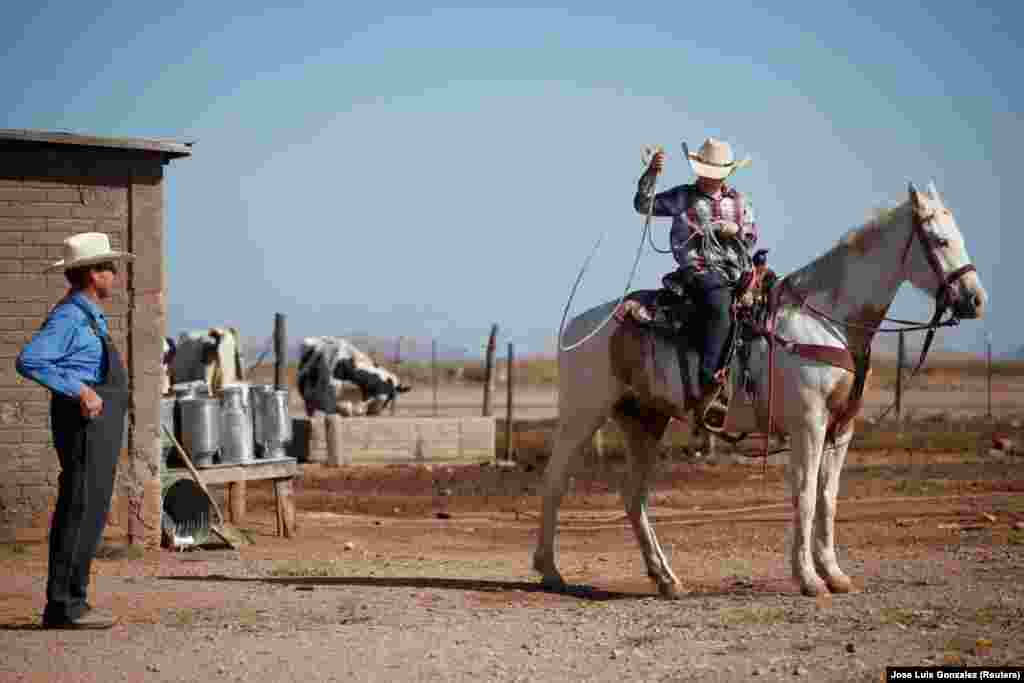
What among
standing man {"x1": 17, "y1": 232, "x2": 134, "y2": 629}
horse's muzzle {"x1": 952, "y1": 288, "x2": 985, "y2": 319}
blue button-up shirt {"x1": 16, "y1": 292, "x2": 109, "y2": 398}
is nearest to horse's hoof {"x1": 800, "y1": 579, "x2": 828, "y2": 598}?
horse's muzzle {"x1": 952, "y1": 288, "x2": 985, "y2": 319}

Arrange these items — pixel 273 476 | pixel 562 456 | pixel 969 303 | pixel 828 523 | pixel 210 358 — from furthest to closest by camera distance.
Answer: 1. pixel 210 358
2. pixel 273 476
3. pixel 562 456
4. pixel 828 523
5. pixel 969 303

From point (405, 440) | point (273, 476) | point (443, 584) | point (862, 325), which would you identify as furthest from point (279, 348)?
point (862, 325)

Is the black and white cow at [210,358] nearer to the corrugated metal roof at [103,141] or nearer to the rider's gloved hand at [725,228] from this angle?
the corrugated metal roof at [103,141]

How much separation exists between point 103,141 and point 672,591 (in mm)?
Answer: 6539

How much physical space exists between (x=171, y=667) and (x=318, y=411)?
77.4ft

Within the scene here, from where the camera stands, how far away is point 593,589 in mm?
11297

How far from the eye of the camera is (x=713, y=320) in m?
10.7

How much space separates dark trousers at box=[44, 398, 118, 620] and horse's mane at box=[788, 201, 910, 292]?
4838 mm

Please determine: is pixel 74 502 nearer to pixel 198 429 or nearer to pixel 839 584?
pixel 839 584

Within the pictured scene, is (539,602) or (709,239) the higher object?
(709,239)

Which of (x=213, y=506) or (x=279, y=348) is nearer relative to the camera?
(x=213, y=506)

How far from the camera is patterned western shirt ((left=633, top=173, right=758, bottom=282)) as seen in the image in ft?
36.0

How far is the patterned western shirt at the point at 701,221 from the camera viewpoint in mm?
10984

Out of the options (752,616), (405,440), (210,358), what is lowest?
(752,616)
